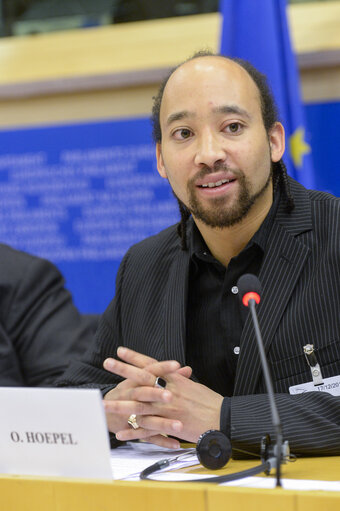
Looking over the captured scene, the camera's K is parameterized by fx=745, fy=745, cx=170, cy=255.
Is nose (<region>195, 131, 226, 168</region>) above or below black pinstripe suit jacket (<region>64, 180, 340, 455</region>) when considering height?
above

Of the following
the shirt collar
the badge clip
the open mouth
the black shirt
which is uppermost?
the open mouth

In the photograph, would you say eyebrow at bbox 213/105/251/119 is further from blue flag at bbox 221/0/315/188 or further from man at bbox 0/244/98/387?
blue flag at bbox 221/0/315/188

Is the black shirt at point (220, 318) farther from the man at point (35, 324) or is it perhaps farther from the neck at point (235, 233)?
the man at point (35, 324)

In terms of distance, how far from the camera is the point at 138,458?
5.32 feet

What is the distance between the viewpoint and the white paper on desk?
55.4 inches

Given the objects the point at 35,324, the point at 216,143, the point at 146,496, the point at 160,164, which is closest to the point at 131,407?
the point at 146,496

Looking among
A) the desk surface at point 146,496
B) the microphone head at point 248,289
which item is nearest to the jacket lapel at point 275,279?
the microphone head at point 248,289

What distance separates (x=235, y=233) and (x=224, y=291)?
0.54ft

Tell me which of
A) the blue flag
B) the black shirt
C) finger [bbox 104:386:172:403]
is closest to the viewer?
finger [bbox 104:386:172:403]

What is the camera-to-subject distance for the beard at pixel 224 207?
6.32ft

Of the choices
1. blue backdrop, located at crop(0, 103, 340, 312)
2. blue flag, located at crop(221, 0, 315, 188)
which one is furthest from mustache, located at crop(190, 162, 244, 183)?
blue backdrop, located at crop(0, 103, 340, 312)

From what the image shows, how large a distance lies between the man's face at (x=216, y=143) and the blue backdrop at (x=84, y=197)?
1951 mm

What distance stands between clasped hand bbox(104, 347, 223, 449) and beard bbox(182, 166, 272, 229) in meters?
0.45

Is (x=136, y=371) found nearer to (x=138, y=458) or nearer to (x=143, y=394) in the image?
(x=143, y=394)
